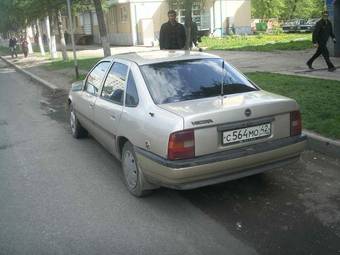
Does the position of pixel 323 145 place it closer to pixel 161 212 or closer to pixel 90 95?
pixel 161 212

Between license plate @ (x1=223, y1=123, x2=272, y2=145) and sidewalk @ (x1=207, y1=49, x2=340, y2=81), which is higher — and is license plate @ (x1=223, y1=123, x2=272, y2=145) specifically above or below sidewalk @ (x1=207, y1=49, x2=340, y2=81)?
above

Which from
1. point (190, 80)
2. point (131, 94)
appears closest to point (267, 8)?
point (190, 80)

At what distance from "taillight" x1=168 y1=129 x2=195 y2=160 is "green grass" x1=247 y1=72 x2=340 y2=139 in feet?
8.87

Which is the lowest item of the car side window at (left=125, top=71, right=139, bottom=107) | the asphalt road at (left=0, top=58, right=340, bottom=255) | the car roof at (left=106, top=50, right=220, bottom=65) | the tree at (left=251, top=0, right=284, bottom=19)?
the asphalt road at (left=0, top=58, right=340, bottom=255)

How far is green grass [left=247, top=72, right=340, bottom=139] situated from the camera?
6.80 m

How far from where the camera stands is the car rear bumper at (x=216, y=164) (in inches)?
174

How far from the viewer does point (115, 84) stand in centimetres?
584

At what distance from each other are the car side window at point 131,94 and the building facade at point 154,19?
31.7m

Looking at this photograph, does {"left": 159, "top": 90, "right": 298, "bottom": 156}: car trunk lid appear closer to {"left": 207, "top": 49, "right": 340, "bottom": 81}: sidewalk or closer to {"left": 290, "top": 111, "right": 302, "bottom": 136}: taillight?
{"left": 290, "top": 111, "right": 302, "bottom": 136}: taillight

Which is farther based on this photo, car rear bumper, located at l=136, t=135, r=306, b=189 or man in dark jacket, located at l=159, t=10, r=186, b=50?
man in dark jacket, located at l=159, t=10, r=186, b=50

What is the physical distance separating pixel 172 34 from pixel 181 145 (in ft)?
22.2

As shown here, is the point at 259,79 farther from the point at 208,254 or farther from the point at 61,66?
the point at 61,66

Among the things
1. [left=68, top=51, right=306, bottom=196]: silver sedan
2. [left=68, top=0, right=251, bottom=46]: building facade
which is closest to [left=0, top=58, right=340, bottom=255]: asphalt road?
[left=68, top=51, right=306, bottom=196]: silver sedan

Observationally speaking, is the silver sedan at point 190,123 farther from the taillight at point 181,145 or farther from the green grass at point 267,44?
the green grass at point 267,44
